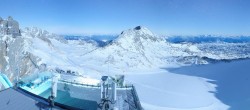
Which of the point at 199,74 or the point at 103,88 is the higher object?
the point at 103,88

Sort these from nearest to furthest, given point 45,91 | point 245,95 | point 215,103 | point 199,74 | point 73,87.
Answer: point 45,91 < point 73,87 < point 215,103 < point 245,95 < point 199,74

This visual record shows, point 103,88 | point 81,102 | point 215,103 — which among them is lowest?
point 215,103

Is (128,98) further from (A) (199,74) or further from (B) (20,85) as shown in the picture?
(A) (199,74)

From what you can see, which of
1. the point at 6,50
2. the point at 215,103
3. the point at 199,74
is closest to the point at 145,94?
the point at 215,103

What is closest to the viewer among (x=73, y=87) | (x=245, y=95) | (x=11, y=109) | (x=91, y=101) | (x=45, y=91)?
(x=11, y=109)

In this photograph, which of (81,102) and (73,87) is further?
(73,87)

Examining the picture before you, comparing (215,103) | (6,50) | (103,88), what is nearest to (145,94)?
(215,103)
